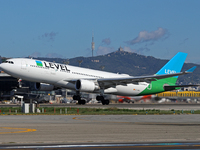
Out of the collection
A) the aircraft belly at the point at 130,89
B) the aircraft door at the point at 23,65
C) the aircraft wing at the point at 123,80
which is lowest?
the aircraft belly at the point at 130,89

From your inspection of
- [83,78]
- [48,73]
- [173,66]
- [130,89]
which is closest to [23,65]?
[48,73]

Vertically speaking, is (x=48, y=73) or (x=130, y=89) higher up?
(x=48, y=73)

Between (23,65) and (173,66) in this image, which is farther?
(173,66)

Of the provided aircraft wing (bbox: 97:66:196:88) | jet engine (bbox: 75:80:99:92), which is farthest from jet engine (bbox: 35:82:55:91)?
aircraft wing (bbox: 97:66:196:88)

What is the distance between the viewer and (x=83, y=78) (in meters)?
56.9

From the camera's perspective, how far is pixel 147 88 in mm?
66000

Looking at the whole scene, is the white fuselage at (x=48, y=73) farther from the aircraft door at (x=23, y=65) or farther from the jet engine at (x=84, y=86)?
the jet engine at (x=84, y=86)

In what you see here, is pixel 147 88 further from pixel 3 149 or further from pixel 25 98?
pixel 3 149

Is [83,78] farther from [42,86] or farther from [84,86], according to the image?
[42,86]

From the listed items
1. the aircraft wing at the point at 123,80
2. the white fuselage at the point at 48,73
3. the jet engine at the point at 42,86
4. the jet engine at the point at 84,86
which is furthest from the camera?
the jet engine at the point at 42,86

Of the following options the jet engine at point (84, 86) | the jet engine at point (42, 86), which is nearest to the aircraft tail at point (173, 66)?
the jet engine at point (84, 86)

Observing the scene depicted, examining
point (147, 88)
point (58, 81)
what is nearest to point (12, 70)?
point (58, 81)

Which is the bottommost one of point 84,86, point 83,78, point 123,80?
point 84,86

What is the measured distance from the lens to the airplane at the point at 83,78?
162ft
